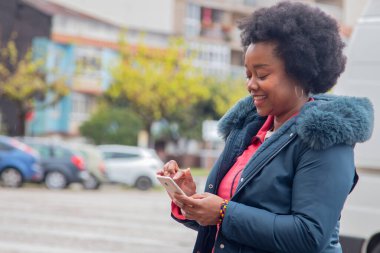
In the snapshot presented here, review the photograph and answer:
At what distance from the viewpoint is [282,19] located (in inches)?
108

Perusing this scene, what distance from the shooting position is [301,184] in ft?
8.55

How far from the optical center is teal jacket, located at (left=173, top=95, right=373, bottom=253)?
2.58 meters

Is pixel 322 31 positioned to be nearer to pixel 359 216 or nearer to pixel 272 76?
pixel 272 76

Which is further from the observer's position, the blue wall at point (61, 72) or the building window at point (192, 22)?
the building window at point (192, 22)

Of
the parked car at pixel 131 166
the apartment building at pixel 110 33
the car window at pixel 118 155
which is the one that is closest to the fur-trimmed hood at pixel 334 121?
the parked car at pixel 131 166

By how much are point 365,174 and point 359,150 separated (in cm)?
19

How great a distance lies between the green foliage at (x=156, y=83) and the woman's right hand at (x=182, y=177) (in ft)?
148

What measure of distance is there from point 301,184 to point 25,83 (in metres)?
37.0

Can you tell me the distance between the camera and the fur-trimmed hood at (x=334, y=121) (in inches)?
103

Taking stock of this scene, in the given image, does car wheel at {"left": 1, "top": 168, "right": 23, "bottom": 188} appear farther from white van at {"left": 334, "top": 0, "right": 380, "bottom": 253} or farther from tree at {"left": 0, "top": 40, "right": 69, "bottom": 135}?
white van at {"left": 334, "top": 0, "right": 380, "bottom": 253}

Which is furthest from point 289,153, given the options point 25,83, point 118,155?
point 25,83

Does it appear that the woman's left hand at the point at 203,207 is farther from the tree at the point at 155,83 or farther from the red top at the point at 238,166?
the tree at the point at 155,83

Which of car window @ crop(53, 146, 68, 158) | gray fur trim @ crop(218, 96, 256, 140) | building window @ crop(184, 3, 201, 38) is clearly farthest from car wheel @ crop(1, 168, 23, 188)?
building window @ crop(184, 3, 201, 38)

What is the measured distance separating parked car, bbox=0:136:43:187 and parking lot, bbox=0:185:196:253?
11.8 feet
